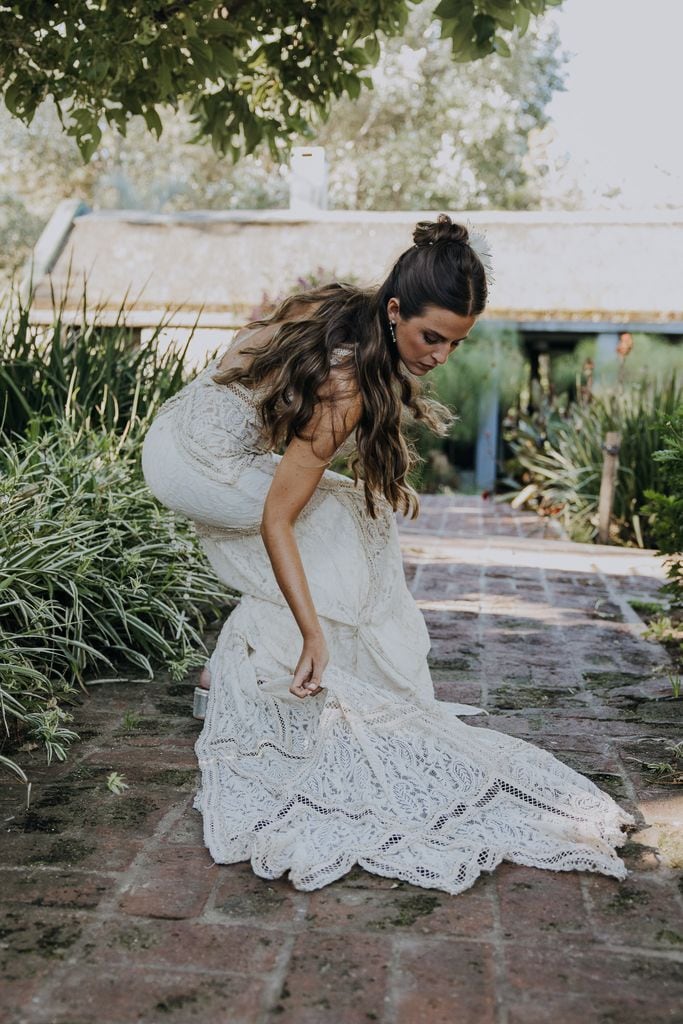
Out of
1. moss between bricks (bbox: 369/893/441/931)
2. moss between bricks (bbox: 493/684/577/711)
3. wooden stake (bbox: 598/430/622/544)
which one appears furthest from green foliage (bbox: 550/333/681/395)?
moss between bricks (bbox: 369/893/441/931)

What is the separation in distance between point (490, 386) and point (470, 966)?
11970 millimetres

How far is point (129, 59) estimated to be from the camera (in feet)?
13.1

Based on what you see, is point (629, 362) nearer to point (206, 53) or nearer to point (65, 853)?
point (206, 53)

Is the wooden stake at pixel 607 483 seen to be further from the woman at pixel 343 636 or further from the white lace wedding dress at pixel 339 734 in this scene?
the woman at pixel 343 636

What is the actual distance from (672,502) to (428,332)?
1.75 meters

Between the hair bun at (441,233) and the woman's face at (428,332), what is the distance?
0.59 feet

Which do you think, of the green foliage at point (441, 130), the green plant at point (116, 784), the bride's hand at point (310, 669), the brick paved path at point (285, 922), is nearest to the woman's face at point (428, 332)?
the bride's hand at point (310, 669)

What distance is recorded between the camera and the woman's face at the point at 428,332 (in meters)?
2.72

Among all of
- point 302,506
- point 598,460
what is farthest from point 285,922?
point 598,460

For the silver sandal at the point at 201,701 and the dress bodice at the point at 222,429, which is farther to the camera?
the silver sandal at the point at 201,701

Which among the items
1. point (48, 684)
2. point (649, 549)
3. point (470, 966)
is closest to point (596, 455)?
point (649, 549)

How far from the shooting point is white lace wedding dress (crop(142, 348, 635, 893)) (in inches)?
101

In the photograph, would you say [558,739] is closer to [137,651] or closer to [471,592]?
[137,651]

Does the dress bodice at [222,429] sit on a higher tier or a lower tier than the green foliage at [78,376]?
higher
